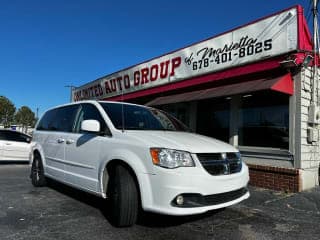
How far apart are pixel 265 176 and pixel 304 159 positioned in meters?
0.95

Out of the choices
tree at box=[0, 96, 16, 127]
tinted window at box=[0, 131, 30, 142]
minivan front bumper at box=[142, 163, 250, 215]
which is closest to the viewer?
minivan front bumper at box=[142, 163, 250, 215]

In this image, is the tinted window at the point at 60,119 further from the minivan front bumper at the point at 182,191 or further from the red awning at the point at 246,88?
the red awning at the point at 246,88

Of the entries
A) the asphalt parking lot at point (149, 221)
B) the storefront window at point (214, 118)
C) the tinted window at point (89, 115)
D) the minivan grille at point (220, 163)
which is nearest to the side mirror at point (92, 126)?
the tinted window at point (89, 115)

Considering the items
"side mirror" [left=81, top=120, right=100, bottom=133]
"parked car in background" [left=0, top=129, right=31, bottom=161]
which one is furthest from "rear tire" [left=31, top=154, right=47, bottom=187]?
"parked car in background" [left=0, top=129, right=31, bottom=161]

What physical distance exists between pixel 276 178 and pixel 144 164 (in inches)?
176

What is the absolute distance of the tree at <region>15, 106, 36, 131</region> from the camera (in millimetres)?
68256

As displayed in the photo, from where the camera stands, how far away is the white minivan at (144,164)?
377 centimetres

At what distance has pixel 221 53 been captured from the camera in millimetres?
8820

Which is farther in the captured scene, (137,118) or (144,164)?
(137,118)

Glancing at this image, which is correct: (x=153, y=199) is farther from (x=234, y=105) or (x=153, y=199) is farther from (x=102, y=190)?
(x=234, y=105)

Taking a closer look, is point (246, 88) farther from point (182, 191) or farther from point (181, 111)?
point (182, 191)

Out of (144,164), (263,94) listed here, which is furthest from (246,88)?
(144,164)

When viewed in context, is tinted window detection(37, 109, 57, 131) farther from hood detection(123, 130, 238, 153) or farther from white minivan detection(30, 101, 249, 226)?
hood detection(123, 130, 238, 153)

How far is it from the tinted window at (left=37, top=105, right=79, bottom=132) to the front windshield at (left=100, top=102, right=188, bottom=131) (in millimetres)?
877
